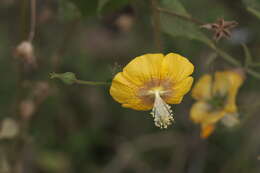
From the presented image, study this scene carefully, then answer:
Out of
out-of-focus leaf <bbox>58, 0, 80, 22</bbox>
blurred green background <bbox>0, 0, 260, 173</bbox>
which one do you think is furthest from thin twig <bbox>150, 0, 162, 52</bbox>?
blurred green background <bbox>0, 0, 260, 173</bbox>

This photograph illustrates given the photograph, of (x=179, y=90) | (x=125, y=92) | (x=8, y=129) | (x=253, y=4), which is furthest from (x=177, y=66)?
(x=8, y=129)

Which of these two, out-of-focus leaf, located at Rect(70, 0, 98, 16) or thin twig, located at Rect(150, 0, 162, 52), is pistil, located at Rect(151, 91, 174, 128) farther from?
out-of-focus leaf, located at Rect(70, 0, 98, 16)

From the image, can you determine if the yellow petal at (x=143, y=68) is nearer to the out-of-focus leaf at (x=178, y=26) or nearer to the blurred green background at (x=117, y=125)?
the out-of-focus leaf at (x=178, y=26)

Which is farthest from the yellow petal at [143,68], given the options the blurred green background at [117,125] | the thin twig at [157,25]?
the blurred green background at [117,125]

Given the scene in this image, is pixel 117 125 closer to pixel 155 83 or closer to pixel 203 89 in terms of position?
pixel 203 89

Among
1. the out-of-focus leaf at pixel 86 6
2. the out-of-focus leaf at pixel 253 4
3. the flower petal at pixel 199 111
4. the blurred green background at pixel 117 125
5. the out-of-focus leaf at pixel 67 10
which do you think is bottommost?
the blurred green background at pixel 117 125

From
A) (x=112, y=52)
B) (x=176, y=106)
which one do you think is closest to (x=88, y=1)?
(x=176, y=106)

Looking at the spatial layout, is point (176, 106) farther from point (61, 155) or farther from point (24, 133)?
point (24, 133)
